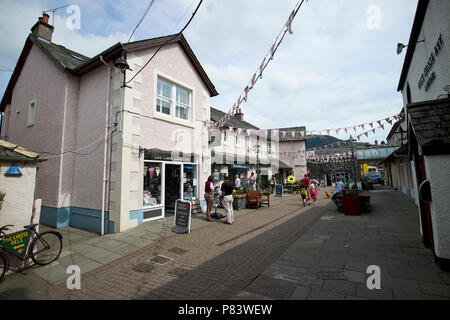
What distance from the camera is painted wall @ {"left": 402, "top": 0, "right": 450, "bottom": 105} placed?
484 centimetres

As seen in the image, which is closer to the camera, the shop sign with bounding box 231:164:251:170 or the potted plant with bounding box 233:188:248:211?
the potted plant with bounding box 233:188:248:211

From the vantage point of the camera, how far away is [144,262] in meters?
4.66

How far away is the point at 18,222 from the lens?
16.3 feet

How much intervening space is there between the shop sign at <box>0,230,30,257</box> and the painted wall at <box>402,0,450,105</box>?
1016cm

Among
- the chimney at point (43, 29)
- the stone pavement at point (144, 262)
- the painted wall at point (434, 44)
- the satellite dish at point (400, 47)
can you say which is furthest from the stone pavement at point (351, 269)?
the chimney at point (43, 29)

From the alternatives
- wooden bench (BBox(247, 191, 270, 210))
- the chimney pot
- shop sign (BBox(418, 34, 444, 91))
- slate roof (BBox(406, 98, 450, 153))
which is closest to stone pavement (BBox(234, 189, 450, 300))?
slate roof (BBox(406, 98, 450, 153))

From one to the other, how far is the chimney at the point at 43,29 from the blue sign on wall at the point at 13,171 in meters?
9.16

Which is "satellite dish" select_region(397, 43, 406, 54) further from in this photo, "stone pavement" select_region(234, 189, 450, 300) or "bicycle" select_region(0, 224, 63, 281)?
"bicycle" select_region(0, 224, 63, 281)

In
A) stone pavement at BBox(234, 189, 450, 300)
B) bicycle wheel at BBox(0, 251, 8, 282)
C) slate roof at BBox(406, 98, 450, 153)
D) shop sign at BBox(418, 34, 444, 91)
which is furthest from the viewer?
shop sign at BBox(418, 34, 444, 91)

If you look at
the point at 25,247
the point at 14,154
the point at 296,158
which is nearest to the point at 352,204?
the point at 25,247

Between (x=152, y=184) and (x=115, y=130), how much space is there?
7.68ft

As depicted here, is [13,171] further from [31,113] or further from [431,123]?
[431,123]

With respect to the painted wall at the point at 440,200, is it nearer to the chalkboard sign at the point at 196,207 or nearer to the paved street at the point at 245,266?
the paved street at the point at 245,266
